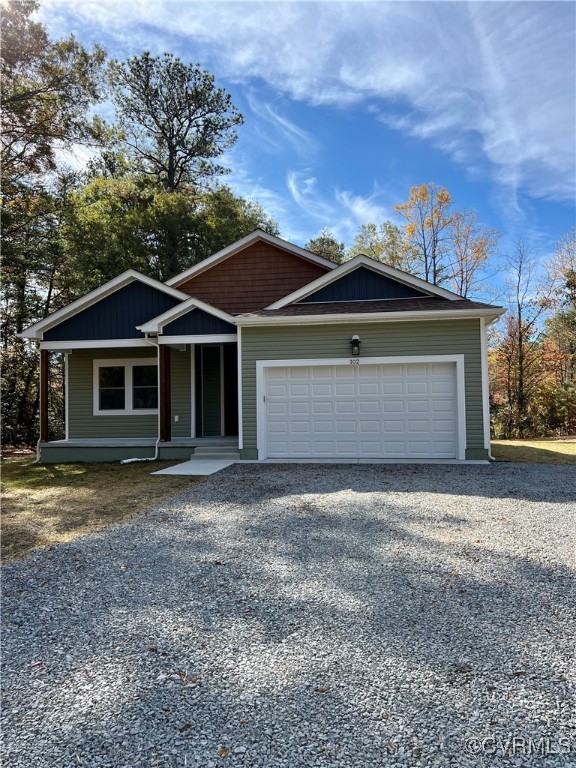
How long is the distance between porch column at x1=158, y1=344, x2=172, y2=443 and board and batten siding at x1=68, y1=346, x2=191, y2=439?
3.87 ft

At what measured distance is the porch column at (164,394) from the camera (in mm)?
11000

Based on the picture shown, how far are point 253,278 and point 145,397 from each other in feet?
15.7

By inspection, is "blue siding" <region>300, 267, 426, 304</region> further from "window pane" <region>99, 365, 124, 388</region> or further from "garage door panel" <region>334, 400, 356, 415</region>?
"window pane" <region>99, 365, 124, 388</region>

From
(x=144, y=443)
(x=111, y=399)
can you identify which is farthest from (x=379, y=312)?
(x=111, y=399)

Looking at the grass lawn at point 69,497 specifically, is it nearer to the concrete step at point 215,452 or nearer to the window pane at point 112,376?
the concrete step at point 215,452

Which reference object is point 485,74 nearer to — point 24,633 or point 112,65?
point 112,65

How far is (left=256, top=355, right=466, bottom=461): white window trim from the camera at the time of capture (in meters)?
9.56

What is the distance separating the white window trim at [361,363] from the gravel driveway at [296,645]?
4.35 m

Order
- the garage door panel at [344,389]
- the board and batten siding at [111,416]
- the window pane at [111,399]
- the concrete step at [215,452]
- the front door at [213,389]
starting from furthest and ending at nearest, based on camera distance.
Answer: the window pane at [111,399] < the front door at [213,389] < the board and batten siding at [111,416] < the concrete step at [215,452] < the garage door panel at [344,389]

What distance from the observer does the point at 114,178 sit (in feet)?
69.4

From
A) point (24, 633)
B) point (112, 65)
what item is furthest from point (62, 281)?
point (24, 633)

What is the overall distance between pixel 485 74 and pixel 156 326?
40.8 feet

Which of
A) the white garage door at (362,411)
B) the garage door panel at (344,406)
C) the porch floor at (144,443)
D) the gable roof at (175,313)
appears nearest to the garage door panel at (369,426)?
the white garage door at (362,411)

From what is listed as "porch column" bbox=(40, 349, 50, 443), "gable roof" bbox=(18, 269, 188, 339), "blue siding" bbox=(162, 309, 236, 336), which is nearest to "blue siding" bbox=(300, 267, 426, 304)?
"blue siding" bbox=(162, 309, 236, 336)
